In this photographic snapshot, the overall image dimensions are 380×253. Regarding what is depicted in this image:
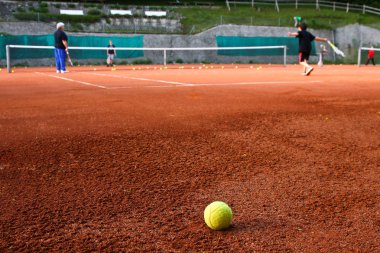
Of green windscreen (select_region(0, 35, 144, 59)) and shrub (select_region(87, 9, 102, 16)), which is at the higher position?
shrub (select_region(87, 9, 102, 16))

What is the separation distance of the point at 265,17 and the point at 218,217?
36.7 metres

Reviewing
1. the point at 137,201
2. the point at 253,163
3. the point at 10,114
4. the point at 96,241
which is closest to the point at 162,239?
the point at 96,241

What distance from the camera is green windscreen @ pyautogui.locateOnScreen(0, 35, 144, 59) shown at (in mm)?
24781

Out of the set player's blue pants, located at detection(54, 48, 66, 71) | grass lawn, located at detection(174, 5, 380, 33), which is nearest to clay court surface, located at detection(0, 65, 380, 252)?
player's blue pants, located at detection(54, 48, 66, 71)

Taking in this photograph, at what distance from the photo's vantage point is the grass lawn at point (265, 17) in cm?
3416

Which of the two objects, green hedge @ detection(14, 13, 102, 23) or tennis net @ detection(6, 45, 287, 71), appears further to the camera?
green hedge @ detection(14, 13, 102, 23)

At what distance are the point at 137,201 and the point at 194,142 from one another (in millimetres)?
1667

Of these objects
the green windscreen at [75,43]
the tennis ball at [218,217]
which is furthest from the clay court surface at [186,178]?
the green windscreen at [75,43]

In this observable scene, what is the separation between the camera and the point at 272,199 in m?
2.87

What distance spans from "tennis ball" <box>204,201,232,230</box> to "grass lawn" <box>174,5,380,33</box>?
31.1m

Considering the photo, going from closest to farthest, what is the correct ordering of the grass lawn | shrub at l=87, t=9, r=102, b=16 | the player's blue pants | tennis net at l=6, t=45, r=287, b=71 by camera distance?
1. the player's blue pants
2. tennis net at l=6, t=45, r=287, b=71
3. shrub at l=87, t=9, r=102, b=16
4. the grass lawn

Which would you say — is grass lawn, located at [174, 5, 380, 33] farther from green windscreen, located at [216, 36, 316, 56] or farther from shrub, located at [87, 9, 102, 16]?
shrub, located at [87, 9, 102, 16]

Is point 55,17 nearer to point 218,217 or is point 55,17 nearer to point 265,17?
point 265,17

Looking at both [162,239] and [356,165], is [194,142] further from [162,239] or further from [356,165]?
[162,239]
